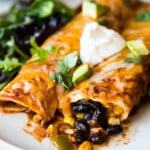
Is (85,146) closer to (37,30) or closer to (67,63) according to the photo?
(67,63)

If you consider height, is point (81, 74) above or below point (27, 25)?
above

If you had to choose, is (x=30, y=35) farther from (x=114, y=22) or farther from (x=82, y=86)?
(x=82, y=86)

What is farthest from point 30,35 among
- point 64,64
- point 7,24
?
point 64,64

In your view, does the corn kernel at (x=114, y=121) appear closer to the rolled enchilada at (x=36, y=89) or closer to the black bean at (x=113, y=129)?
the black bean at (x=113, y=129)

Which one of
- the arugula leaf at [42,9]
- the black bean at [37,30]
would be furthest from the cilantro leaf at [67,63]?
the arugula leaf at [42,9]

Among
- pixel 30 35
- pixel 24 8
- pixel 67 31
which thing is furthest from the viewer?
pixel 24 8

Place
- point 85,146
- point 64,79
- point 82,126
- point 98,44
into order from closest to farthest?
point 85,146 < point 82,126 < point 64,79 < point 98,44

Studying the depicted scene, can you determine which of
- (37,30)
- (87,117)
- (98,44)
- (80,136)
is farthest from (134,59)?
(37,30)
